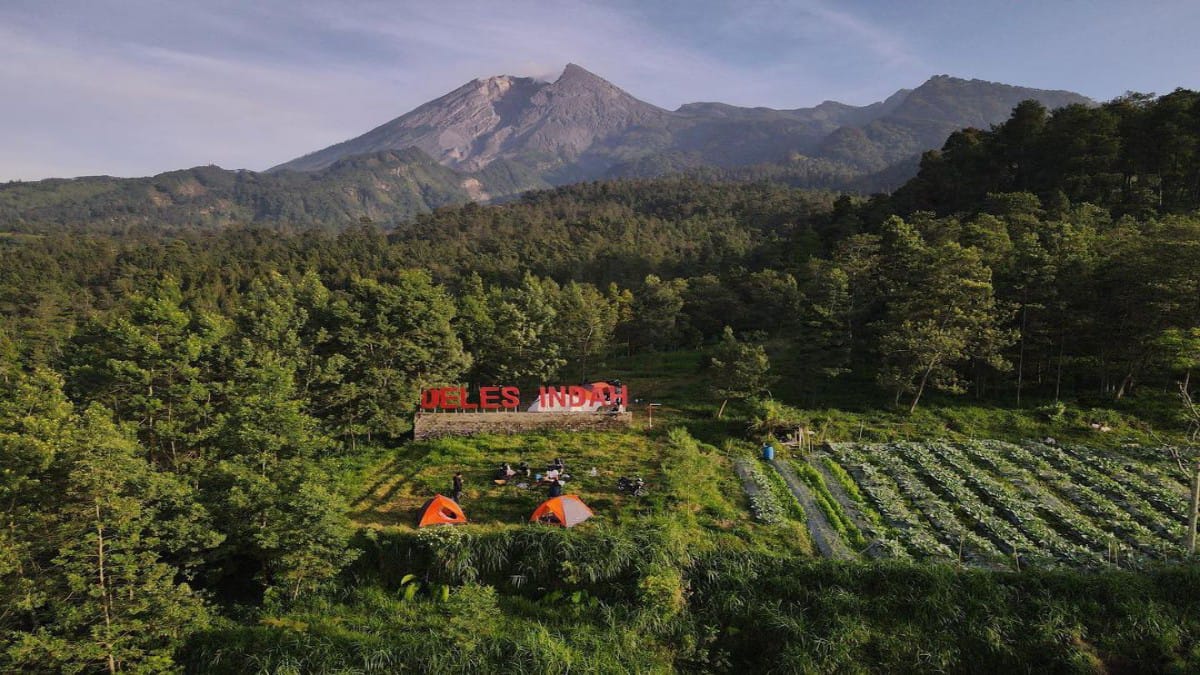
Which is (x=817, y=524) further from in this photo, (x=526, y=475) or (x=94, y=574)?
(x=94, y=574)

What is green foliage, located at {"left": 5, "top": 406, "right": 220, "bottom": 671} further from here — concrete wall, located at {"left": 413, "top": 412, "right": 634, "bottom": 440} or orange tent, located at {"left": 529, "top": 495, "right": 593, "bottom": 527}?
concrete wall, located at {"left": 413, "top": 412, "right": 634, "bottom": 440}

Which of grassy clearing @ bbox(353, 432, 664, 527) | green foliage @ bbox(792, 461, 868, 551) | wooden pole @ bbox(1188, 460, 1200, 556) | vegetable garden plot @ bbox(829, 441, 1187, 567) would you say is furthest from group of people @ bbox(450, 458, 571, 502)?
wooden pole @ bbox(1188, 460, 1200, 556)

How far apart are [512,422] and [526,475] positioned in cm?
506

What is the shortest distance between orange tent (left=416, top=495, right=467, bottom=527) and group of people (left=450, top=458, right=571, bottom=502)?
909 millimetres

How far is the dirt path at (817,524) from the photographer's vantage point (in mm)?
14392

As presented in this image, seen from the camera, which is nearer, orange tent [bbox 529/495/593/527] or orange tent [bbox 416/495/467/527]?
orange tent [bbox 529/495/593/527]

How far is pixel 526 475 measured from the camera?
61.6ft

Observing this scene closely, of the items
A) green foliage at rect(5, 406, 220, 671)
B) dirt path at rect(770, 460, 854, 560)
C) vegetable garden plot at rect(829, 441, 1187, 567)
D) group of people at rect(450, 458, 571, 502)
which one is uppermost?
green foliage at rect(5, 406, 220, 671)

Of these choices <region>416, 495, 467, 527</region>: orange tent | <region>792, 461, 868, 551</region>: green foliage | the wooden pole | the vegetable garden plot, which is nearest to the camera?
the wooden pole

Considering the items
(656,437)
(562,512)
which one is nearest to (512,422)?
(656,437)

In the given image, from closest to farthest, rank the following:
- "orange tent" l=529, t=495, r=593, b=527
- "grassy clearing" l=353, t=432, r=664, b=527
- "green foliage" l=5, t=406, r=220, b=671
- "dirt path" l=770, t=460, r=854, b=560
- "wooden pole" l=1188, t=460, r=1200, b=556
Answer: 1. "green foliage" l=5, t=406, r=220, b=671
2. "wooden pole" l=1188, t=460, r=1200, b=556
3. "dirt path" l=770, t=460, r=854, b=560
4. "orange tent" l=529, t=495, r=593, b=527
5. "grassy clearing" l=353, t=432, r=664, b=527

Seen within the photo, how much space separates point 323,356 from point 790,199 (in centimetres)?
9782

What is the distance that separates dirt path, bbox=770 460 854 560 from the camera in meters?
14.4

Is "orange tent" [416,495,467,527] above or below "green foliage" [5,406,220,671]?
below
